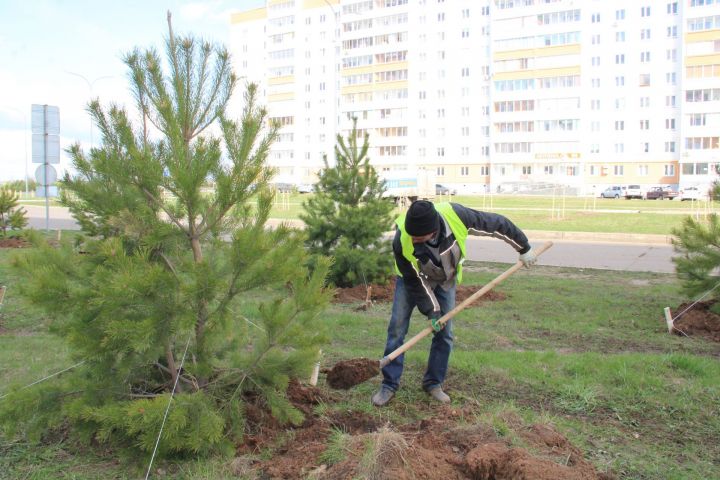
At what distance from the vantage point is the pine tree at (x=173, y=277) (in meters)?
3.30

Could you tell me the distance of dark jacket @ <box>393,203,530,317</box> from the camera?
14.4 feet

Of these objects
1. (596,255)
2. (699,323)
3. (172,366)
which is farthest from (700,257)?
(596,255)

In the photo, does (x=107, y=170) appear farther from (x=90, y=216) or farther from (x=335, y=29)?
(x=335, y=29)

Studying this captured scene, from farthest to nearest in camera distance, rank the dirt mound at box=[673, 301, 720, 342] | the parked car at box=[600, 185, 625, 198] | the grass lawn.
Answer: the parked car at box=[600, 185, 625, 198] → the dirt mound at box=[673, 301, 720, 342] → the grass lawn

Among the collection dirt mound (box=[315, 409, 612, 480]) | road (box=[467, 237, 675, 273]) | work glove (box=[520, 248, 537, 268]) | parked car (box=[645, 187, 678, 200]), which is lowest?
dirt mound (box=[315, 409, 612, 480])

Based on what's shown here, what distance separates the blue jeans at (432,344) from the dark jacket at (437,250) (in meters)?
0.09

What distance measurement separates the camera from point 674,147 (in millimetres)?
62094

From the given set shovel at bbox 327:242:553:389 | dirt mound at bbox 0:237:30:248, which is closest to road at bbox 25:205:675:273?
dirt mound at bbox 0:237:30:248

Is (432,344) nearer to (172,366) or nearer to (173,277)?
(172,366)

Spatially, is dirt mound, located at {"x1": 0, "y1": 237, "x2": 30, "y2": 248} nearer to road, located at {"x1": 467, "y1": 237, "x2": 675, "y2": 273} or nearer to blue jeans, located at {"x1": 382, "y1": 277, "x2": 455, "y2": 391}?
road, located at {"x1": 467, "y1": 237, "x2": 675, "y2": 273}

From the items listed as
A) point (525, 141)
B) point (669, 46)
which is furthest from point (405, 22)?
point (669, 46)

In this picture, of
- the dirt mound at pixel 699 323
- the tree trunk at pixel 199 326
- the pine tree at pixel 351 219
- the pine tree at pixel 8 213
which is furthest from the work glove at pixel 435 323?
the pine tree at pixel 8 213

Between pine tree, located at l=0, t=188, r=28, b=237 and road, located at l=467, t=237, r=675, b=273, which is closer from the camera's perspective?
road, located at l=467, t=237, r=675, b=273

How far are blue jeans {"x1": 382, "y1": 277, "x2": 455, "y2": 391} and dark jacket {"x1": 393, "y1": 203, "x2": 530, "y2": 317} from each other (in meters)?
0.09
